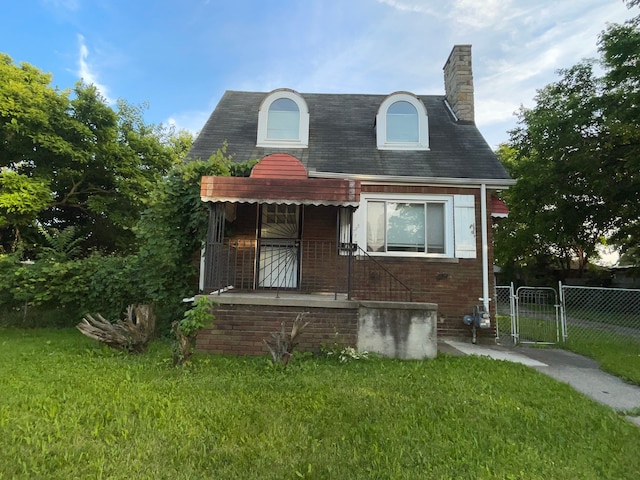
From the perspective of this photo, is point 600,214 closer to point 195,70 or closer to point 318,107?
point 318,107

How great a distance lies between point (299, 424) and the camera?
10.2ft

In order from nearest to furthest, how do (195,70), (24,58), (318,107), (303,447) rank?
1. (303,447)
2. (318,107)
3. (24,58)
4. (195,70)

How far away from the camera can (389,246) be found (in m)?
7.86

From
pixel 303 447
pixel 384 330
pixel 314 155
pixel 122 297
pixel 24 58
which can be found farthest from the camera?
pixel 24 58

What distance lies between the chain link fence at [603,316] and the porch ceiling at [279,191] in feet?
19.0

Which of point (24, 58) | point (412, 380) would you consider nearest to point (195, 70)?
point (24, 58)

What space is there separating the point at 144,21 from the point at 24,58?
540 centimetres

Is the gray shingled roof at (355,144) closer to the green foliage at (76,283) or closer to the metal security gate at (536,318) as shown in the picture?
the metal security gate at (536,318)

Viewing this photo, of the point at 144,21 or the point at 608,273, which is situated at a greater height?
the point at 144,21

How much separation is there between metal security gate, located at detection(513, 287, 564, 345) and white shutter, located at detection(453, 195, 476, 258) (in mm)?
1816

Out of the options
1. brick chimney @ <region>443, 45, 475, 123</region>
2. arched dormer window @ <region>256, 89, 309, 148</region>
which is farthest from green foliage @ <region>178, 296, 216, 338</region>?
brick chimney @ <region>443, 45, 475, 123</region>

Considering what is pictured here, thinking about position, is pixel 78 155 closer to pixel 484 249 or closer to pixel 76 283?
pixel 76 283

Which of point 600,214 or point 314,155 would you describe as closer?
point 314,155

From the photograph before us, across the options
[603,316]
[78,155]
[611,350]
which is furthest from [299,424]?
[78,155]
